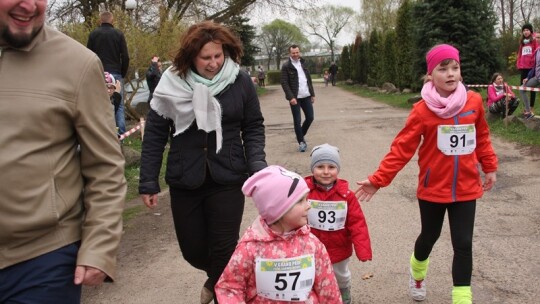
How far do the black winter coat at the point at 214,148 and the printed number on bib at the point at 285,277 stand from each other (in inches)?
38.0

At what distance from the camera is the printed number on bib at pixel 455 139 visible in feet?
12.1

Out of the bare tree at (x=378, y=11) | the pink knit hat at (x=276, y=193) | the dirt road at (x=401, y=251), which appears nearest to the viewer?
the pink knit hat at (x=276, y=193)

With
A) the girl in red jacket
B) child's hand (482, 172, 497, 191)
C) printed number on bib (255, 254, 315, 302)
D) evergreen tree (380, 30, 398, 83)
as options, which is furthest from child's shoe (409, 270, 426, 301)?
evergreen tree (380, 30, 398, 83)

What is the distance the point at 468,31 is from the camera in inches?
691

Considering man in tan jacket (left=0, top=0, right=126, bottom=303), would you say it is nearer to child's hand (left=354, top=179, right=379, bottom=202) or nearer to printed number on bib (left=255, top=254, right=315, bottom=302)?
printed number on bib (left=255, top=254, right=315, bottom=302)

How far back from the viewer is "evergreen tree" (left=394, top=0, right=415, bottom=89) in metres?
22.6

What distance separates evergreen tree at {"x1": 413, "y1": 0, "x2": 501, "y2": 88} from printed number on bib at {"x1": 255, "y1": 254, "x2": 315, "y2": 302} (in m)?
16.3

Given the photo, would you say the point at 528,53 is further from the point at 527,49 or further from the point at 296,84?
the point at 296,84

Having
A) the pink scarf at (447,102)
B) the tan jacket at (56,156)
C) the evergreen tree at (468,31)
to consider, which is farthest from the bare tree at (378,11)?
the tan jacket at (56,156)

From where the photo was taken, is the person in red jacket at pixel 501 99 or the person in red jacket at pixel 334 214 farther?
the person in red jacket at pixel 501 99

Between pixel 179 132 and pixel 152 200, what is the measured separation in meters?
0.51

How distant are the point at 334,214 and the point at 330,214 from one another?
3 centimetres

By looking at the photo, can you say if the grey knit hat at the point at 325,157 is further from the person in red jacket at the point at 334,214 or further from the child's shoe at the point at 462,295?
the child's shoe at the point at 462,295

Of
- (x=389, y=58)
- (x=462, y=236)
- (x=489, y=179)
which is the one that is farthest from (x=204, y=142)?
(x=389, y=58)
